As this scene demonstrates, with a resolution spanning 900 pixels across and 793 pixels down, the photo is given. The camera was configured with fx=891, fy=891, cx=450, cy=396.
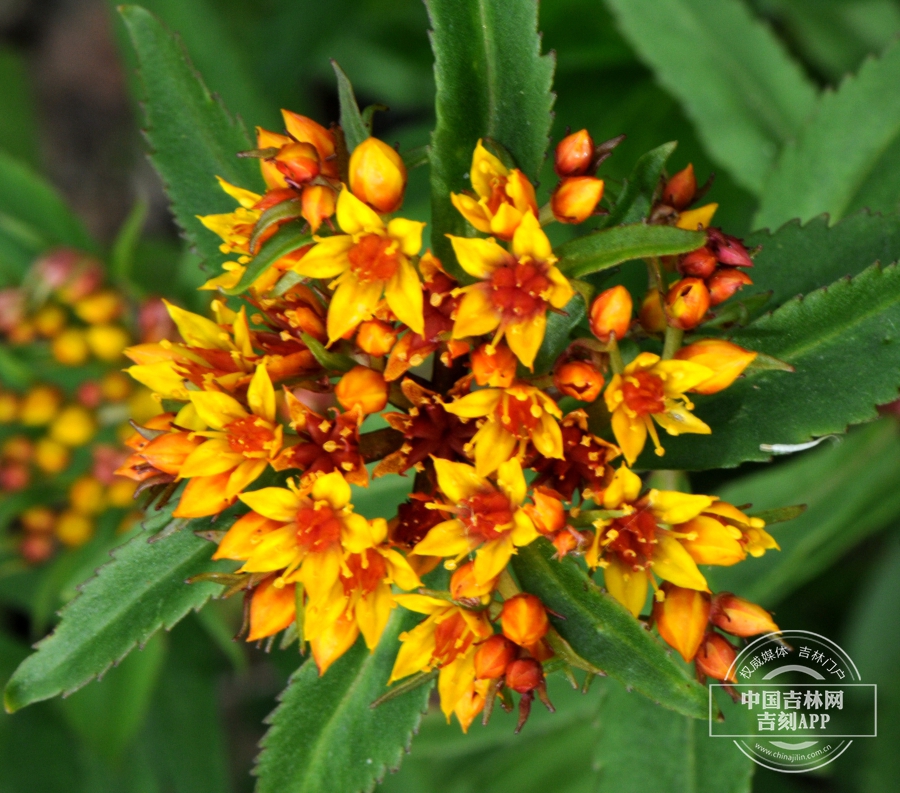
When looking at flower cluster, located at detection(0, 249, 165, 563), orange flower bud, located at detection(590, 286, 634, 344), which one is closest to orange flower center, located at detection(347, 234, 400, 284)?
orange flower bud, located at detection(590, 286, 634, 344)

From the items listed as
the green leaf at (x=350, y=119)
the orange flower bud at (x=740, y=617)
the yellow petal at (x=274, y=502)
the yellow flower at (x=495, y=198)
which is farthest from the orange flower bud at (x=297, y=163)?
the orange flower bud at (x=740, y=617)

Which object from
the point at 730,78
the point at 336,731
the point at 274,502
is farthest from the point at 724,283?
the point at 730,78

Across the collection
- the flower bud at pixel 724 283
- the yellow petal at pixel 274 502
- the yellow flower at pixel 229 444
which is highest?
the flower bud at pixel 724 283

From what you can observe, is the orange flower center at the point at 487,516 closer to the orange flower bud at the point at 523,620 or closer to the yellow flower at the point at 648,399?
the orange flower bud at the point at 523,620

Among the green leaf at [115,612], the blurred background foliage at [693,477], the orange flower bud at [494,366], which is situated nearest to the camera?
the orange flower bud at [494,366]

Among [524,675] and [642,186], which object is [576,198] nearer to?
[642,186]

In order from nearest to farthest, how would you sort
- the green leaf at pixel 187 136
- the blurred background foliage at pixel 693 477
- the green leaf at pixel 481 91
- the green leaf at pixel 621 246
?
the green leaf at pixel 621 246 → the green leaf at pixel 481 91 → the green leaf at pixel 187 136 → the blurred background foliage at pixel 693 477
